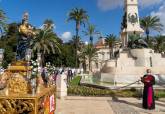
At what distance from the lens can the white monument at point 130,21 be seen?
48475mm

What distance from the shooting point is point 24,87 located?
25.6 ft

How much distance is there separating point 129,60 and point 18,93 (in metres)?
30.6

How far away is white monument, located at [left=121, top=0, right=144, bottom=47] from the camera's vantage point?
48.5 m

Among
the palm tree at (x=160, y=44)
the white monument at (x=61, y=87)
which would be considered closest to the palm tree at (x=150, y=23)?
the palm tree at (x=160, y=44)

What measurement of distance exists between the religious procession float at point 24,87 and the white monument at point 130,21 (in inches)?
1561

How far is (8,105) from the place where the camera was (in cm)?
720

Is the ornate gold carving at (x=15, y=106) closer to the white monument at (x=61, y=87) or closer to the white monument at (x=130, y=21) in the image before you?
the white monument at (x=61, y=87)

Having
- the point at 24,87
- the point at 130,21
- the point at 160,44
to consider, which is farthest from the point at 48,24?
the point at 24,87

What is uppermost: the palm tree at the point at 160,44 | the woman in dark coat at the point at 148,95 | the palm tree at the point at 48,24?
the palm tree at the point at 48,24

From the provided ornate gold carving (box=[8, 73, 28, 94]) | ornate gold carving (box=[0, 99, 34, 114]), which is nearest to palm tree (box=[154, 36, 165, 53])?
ornate gold carving (box=[8, 73, 28, 94])

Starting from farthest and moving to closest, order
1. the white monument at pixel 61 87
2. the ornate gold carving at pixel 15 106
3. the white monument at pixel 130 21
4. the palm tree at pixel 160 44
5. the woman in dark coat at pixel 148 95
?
the palm tree at pixel 160 44, the white monument at pixel 130 21, the white monument at pixel 61 87, the woman in dark coat at pixel 148 95, the ornate gold carving at pixel 15 106

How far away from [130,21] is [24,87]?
43027mm

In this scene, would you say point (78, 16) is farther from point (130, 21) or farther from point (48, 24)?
point (130, 21)

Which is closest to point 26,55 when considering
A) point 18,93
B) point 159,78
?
point 18,93
